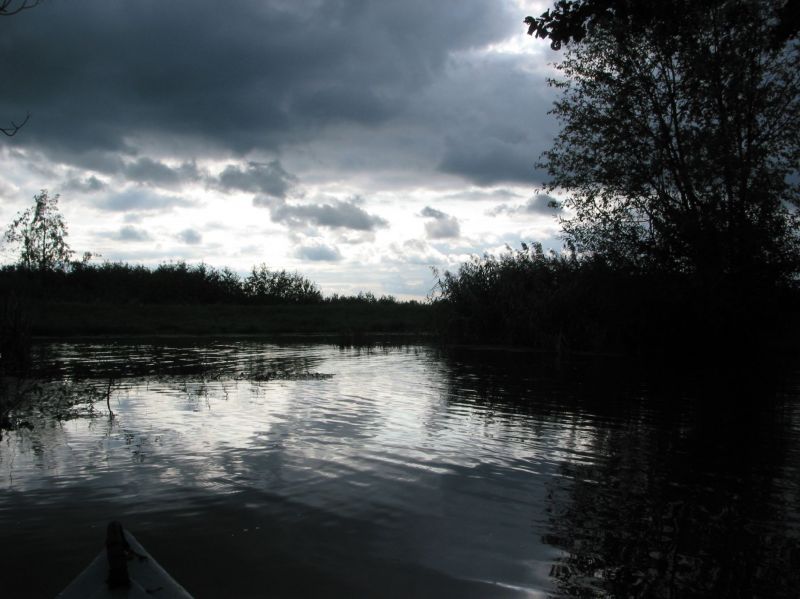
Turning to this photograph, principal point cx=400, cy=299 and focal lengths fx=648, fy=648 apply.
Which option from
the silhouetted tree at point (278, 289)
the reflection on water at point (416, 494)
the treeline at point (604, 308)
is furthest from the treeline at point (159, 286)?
the reflection on water at point (416, 494)

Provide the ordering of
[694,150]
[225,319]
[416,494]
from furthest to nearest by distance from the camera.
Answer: [225,319] → [694,150] → [416,494]

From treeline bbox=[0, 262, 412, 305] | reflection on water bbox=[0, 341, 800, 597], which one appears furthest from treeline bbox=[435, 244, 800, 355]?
treeline bbox=[0, 262, 412, 305]

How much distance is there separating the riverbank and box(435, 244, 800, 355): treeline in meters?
3.29

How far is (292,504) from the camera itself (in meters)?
5.80

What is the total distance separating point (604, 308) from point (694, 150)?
6372 millimetres

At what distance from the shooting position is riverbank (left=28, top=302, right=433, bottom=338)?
34.3 metres

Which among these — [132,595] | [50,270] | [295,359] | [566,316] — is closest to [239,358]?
[295,359]

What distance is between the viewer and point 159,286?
153 ft

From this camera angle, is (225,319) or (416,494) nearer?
(416,494)

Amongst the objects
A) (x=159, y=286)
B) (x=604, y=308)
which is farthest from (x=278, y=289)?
(x=604, y=308)

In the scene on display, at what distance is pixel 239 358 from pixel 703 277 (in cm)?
1588

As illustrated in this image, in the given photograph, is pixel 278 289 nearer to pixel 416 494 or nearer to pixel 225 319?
pixel 225 319

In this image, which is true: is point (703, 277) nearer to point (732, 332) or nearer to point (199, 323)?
point (732, 332)

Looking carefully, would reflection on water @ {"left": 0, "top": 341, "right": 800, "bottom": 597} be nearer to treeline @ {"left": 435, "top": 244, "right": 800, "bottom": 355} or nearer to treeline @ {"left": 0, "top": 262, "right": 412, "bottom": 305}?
treeline @ {"left": 435, "top": 244, "right": 800, "bottom": 355}
